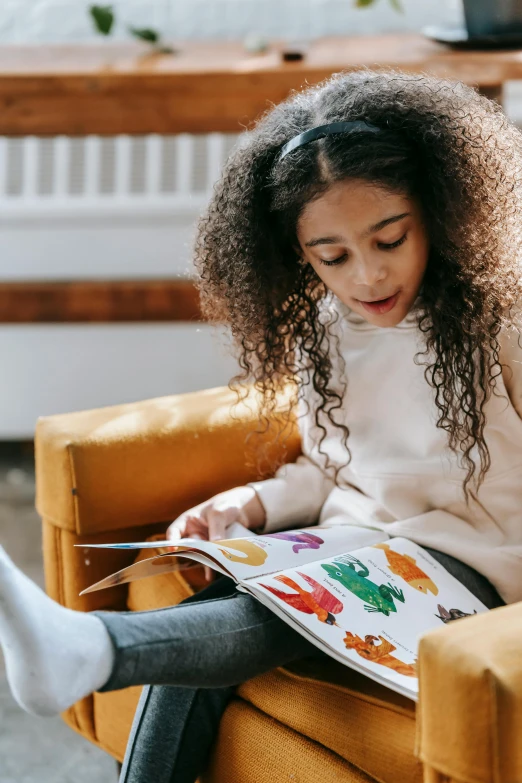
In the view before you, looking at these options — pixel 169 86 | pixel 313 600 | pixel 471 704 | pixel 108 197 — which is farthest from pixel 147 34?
pixel 471 704

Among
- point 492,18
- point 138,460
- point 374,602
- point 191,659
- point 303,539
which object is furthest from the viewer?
point 492,18

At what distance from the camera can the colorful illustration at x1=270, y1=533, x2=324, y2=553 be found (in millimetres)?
1121

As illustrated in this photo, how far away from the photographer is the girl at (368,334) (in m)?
0.99

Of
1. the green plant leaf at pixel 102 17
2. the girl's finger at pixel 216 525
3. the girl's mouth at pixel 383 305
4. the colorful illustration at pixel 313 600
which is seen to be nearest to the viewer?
the colorful illustration at pixel 313 600

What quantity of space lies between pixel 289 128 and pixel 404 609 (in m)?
0.54

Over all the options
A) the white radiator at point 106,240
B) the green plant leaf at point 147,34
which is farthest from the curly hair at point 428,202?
the green plant leaf at point 147,34

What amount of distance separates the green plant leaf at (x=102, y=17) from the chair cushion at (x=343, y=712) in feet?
5.37

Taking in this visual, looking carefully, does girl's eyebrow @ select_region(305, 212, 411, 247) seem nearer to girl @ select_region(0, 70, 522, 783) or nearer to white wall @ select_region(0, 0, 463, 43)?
girl @ select_region(0, 70, 522, 783)

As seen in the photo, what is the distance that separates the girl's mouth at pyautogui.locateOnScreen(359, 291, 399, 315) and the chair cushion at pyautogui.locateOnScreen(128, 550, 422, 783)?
0.39 m

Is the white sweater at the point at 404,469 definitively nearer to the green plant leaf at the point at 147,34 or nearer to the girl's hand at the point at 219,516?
the girl's hand at the point at 219,516

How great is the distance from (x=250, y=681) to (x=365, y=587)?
0.17 metres

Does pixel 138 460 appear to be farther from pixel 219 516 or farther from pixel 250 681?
pixel 250 681

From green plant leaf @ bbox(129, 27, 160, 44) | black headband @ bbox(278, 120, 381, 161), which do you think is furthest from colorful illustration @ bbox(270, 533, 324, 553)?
green plant leaf @ bbox(129, 27, 160, 44)

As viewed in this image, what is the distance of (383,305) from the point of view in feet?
3.56
